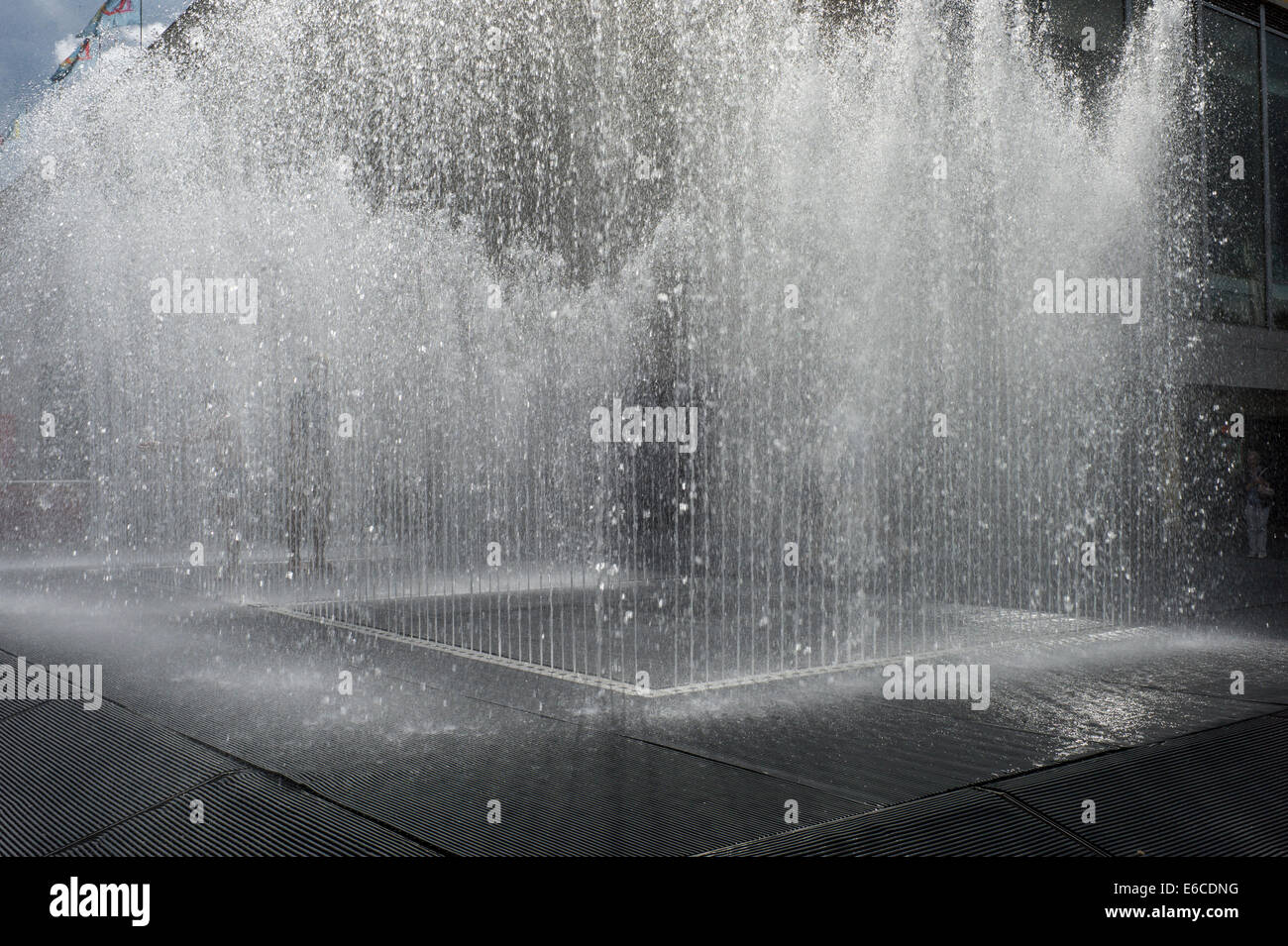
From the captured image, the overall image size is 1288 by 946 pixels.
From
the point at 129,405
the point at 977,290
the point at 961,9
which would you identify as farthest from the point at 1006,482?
the point at 129,405

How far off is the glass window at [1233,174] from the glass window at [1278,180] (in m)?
0.28

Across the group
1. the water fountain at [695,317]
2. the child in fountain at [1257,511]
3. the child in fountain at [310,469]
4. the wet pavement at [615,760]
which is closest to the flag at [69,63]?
the water fountain at [695,317]

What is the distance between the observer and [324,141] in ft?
31.4

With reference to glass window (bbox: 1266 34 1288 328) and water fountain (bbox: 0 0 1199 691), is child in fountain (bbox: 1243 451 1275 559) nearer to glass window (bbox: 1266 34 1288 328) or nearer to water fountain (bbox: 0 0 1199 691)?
water fountain (bbox: 0 0 1199 691)

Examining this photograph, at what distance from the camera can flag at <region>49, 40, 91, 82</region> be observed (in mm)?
15659

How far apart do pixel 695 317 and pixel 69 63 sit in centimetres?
1023

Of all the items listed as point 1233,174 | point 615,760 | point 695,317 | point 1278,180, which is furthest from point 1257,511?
point 615,760

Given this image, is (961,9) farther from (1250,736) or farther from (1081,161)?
(1250,736)

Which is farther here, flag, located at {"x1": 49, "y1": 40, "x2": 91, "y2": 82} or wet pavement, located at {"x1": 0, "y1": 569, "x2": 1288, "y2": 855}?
flag, located at {"x1": 49, "y1": 40, "x2": 91, "y2": 82}

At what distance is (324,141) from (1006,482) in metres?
6.26

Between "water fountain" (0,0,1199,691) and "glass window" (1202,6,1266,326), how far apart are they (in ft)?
5.34

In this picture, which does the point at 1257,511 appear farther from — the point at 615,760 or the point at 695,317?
the point at 615,760

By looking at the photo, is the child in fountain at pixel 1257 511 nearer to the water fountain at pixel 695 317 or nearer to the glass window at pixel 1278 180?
the water fountain at pixel 695 317

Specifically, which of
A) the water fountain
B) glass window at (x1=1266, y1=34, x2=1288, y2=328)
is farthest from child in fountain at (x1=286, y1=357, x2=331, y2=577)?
glass window at (x1=1266, y1=34, x2=1288, y2=328)
